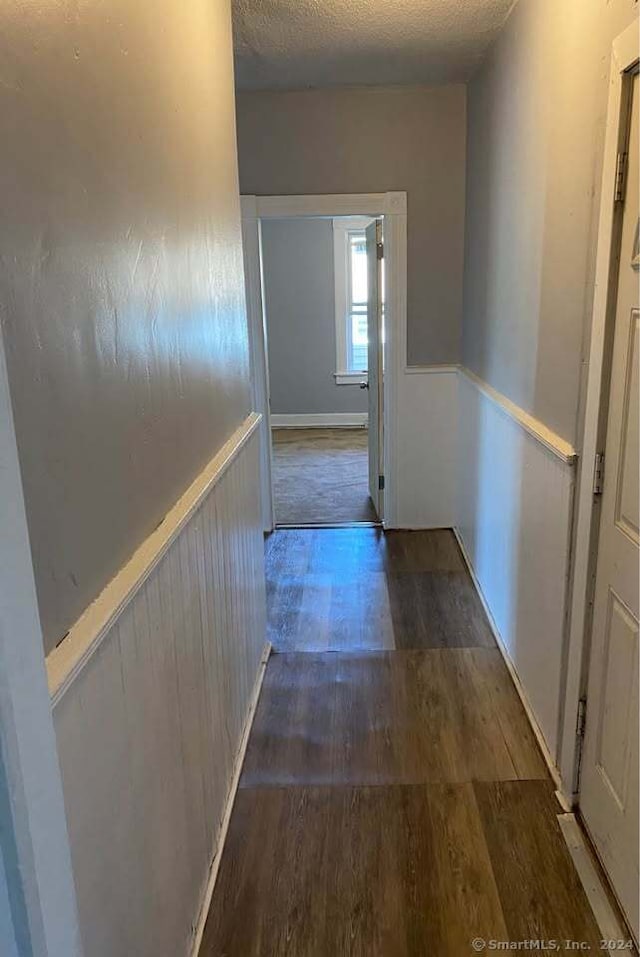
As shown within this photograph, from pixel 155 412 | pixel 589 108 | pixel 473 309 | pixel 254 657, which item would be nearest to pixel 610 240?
pixel 589 108

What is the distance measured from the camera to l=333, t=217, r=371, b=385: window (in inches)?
288

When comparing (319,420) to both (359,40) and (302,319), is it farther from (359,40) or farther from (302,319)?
(359,40)

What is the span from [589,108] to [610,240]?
451mm

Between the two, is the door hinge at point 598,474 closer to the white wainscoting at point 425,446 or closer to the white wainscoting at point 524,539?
the white wainscoting at point 524,539

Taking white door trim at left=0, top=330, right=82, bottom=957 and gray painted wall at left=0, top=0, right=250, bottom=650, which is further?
gray painted wall at left=0, top=0, right=250, bottom=650

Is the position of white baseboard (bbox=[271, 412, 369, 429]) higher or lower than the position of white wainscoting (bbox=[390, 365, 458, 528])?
lower

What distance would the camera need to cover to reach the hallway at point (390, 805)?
179cm

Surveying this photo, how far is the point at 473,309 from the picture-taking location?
13.0ft

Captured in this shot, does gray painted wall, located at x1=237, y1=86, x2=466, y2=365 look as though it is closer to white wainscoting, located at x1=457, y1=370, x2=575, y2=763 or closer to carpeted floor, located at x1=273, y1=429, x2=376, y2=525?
white wainscoting, located at x1=457, y1=370, x2=575, y2=763

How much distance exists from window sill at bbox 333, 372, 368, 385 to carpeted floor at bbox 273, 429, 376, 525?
521 millimetres

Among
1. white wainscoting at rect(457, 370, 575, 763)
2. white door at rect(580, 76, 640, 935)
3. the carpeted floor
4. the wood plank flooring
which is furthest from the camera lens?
the carpeted floor

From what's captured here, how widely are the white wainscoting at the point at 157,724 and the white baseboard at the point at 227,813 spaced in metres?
0.02

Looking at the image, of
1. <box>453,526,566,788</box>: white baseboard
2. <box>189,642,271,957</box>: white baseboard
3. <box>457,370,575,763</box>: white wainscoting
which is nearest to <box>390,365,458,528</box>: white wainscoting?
<box>457,370,575,763</box>: white wainscoting

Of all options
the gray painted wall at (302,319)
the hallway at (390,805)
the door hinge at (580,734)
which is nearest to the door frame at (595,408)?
the door hinge at (580,734)
